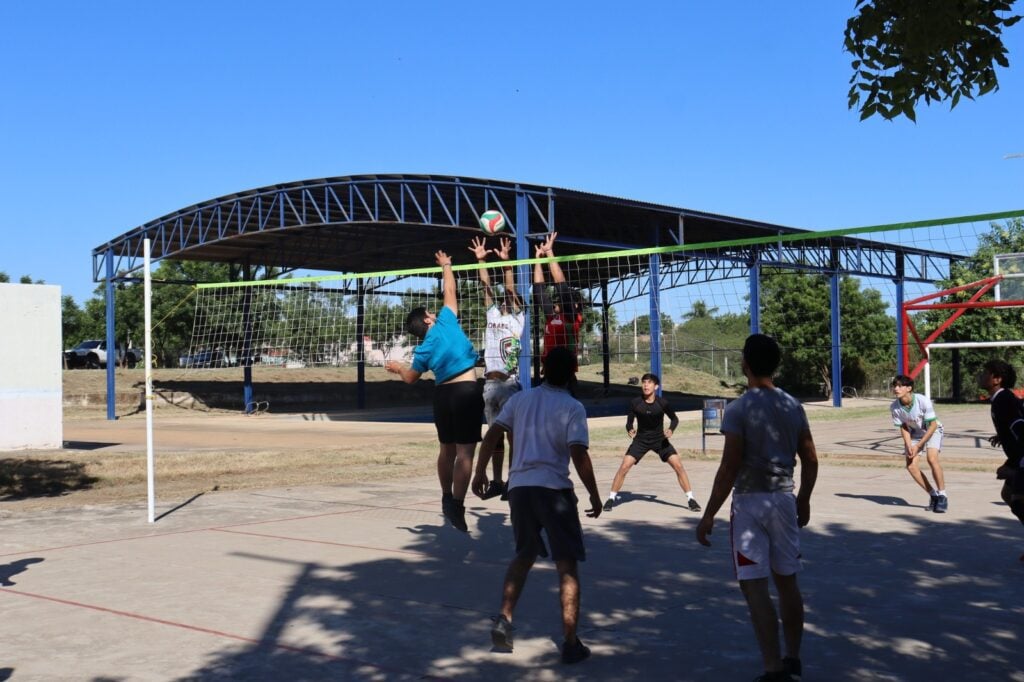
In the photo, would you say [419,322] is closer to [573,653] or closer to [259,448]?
[573,653]

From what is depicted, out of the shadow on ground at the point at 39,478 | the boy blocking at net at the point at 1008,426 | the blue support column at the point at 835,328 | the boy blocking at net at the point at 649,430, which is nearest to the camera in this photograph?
the boy blocking at net at the point at 1008,426

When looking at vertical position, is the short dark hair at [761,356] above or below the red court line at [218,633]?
above

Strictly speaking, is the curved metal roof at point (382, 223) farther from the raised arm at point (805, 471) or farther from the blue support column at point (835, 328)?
the raised arm at point (805, 471)

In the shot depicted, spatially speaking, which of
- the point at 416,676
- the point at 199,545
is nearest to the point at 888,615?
the point at 416,676

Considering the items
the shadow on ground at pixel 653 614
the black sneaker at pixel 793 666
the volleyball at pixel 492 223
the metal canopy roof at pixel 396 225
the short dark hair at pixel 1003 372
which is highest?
the metal canopy roof at pixel 396 225

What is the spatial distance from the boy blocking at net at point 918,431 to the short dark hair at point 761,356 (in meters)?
6.11

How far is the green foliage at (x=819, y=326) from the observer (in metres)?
47.3

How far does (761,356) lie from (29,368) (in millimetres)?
16907

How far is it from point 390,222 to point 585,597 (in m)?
23.2

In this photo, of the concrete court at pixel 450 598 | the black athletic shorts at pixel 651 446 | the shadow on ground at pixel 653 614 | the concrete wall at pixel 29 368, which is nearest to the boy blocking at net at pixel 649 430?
the black athletic shorts at pixel 651 446

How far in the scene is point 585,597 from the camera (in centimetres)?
655

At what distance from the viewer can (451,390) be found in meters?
7.73

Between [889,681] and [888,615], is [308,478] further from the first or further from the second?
[889,681]

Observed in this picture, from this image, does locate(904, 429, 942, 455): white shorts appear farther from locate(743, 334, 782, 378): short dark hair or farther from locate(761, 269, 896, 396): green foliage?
locate(761, 269, 896, 396): green foliage
